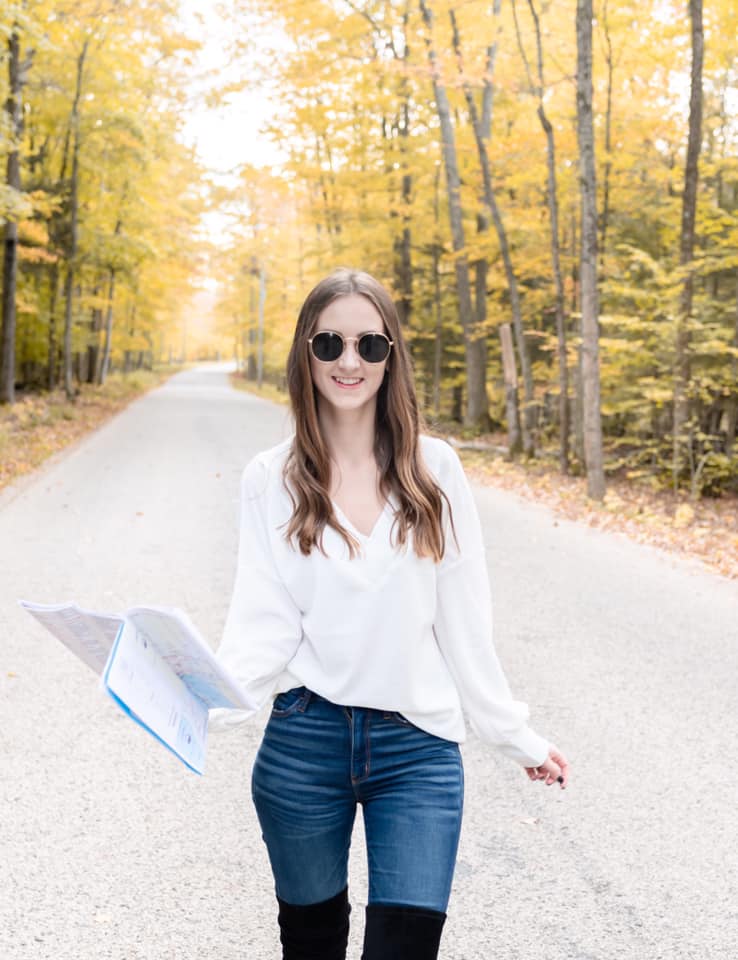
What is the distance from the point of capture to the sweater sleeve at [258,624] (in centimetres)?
209

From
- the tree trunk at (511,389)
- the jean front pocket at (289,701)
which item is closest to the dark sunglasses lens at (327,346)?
the jean front pocket at (289,701)

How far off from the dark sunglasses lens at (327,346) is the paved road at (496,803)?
6.29 feet

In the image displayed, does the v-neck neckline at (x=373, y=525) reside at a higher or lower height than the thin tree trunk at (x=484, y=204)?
lower

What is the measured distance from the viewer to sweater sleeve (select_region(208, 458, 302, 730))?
209 cm

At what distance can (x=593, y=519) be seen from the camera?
12.4 m

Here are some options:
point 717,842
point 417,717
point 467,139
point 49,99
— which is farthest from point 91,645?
point 49,99

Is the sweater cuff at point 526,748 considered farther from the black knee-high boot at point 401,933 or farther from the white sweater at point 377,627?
the black knee-high boot at point 401,933

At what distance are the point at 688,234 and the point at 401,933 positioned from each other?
13.1 metres

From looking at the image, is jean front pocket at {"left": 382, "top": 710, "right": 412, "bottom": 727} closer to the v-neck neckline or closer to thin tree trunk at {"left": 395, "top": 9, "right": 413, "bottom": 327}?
the v-neck neckline

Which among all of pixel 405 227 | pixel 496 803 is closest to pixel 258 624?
pixel 496 803

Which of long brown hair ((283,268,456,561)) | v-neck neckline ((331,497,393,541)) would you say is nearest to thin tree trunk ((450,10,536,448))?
long brown hair ((283,268,456,561))

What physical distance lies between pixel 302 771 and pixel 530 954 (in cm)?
148

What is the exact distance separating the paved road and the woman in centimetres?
128

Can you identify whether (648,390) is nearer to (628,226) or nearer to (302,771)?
(628,226)
